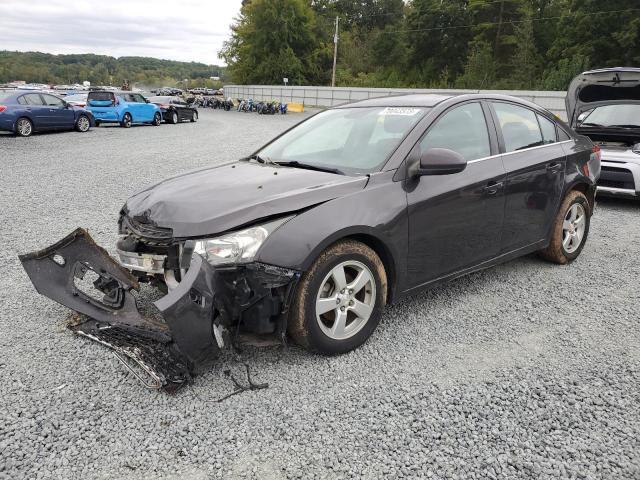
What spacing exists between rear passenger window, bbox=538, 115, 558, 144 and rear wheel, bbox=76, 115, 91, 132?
58.5ft

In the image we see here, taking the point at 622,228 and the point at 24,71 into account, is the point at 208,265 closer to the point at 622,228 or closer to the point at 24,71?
the point at 622,228

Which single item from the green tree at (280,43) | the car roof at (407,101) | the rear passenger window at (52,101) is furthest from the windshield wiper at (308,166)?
the green tree at (280,43)

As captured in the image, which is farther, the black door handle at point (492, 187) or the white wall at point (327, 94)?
the white wall at point (327, 94)

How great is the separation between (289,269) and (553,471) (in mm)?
1583

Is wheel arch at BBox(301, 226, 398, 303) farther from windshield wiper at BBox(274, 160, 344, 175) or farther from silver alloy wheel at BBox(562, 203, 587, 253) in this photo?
silver alloy wheel at BBox(562, 203, 587, 253)

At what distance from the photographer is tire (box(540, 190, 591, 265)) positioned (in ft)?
16.0

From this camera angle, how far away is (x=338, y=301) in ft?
10.3

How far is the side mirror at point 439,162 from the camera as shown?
3.36 m

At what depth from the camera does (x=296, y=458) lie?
236 cm

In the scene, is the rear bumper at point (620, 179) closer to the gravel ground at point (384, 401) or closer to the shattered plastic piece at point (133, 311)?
the gravel ground at point (384, 401)

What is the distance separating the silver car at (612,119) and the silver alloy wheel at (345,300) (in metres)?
5.99

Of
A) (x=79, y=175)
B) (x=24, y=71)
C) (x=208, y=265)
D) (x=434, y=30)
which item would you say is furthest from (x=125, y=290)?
(x=24, y=71)

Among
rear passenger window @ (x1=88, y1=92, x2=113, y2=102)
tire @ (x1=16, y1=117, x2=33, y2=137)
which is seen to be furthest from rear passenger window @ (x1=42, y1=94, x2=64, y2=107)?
rear passenger window @ (x1=88, y1=92, x2=113, y2=102)

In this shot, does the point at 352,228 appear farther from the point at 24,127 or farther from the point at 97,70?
the point at 97,70
